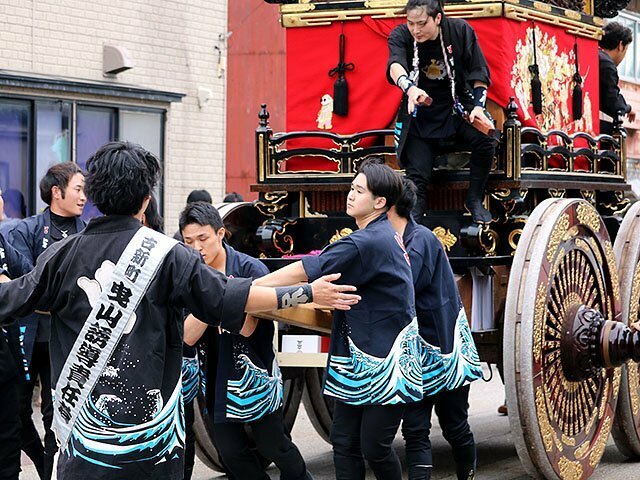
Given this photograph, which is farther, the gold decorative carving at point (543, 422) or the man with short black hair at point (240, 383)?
the gold decorative carving at point (543, 422)

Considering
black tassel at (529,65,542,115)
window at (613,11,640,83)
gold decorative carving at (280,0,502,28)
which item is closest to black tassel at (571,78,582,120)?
black tassel at (529,65,542,115)

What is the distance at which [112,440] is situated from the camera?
13.1 ft

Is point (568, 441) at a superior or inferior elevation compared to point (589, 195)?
inferior

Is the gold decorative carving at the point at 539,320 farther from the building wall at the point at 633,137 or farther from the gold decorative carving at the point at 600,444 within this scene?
the building wall at the point at 633,137

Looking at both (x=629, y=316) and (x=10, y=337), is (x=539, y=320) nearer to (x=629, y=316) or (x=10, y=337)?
(x=629, y=316)

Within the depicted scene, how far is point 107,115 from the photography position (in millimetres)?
12258

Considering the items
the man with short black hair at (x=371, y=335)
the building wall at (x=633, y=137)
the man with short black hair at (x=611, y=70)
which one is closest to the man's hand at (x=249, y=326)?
the man with short black hair at (x=371, y=335)

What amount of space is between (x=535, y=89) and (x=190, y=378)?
10.6 ft

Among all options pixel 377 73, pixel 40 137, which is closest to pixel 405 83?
pixel 377 73

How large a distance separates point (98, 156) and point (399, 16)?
13.0 ft

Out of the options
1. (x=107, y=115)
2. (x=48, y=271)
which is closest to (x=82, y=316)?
(x=48, y=271)

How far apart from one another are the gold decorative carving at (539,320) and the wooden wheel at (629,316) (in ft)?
4.13

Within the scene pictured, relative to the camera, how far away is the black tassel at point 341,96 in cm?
780

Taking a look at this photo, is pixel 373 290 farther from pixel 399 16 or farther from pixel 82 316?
pixel 399 16
